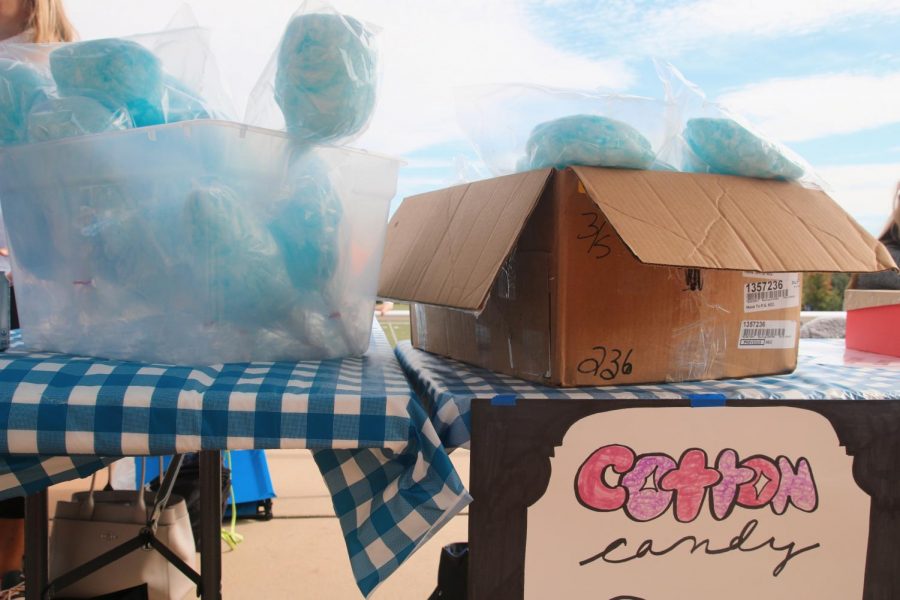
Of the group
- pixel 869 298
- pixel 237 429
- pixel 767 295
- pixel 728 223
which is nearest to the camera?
pixel 237 429

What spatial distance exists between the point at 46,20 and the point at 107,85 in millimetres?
774

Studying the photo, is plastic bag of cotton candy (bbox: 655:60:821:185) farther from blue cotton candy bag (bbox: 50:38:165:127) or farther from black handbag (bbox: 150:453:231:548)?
black handbag (bbox: 150:453:231:548)

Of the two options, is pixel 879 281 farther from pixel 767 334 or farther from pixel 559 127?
pixel 559 127

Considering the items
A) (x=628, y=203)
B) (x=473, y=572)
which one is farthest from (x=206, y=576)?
(x=628, y=203)

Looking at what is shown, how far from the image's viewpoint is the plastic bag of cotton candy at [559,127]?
829mm

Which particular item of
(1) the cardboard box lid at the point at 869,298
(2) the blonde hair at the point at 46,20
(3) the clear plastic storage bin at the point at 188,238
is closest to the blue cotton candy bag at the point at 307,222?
(3) the clear plastic storage bin at the point at 188,238

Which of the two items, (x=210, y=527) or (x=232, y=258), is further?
(x=210, y=527)

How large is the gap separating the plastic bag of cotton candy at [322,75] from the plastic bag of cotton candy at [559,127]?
0.74ft

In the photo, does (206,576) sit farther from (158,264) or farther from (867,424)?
(867,424)

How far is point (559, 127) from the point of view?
845mm

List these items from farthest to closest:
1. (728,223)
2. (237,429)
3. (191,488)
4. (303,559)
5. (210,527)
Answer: (303,559), (191,488), (210,527), (728,223), (237,429)

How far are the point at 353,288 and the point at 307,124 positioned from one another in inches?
9.5

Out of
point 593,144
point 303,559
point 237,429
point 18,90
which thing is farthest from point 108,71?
point 303,559

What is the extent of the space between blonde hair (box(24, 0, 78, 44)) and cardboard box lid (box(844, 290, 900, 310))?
174 centimetres
